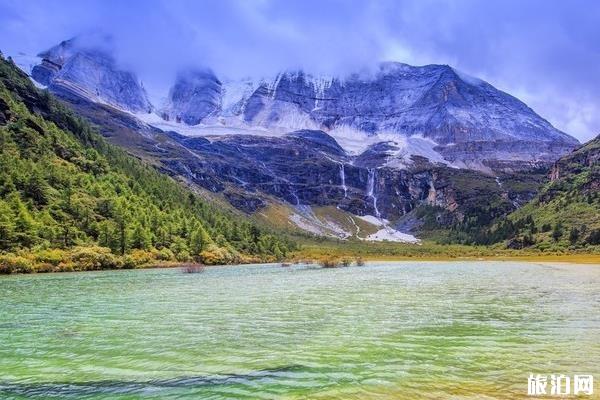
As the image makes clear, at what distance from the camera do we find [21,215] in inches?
3661

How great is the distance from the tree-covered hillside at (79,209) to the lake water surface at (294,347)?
57185mm

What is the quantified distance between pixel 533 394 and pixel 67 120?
671ft

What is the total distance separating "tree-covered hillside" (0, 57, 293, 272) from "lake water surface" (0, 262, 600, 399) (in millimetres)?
57185

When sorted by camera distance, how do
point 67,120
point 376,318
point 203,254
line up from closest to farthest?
point 376,318 < point 203,254 < point 67,120

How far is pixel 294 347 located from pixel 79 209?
339 ft

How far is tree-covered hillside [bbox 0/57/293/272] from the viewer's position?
310 feet

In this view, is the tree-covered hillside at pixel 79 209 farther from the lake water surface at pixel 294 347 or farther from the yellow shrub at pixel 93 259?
the lake water surface at pixel 294 347

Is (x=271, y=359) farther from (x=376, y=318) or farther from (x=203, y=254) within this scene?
(x=203, y=254)

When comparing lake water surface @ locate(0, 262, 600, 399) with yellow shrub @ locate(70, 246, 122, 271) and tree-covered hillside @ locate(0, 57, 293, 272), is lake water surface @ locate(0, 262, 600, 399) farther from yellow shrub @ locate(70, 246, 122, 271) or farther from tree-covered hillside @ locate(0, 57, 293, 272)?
tree-covered hillside @ locate(0, 57, 293, 272)

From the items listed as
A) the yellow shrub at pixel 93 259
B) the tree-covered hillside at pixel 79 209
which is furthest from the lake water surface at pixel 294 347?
the tree-covered hillside at pixel 79 209

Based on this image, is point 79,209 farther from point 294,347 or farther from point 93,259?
point 294,347

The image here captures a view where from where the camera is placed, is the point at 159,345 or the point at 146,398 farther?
the point at 159,345

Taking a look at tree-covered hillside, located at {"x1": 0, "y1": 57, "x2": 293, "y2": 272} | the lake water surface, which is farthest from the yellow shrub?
the lake water surface

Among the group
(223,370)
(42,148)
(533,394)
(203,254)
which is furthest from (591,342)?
(42,148)
